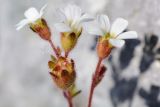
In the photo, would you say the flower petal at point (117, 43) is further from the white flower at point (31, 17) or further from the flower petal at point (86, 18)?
the white flower at point (31, 17)

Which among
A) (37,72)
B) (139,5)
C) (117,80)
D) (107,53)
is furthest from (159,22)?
(37,72)

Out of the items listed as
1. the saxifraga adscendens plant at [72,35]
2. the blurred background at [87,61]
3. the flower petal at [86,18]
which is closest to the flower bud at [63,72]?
the saxifraga adscendens plant at [72,35]

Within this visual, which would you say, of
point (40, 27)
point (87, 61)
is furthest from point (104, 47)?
point (87, 61)

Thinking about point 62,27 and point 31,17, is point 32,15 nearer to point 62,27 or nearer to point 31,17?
point 31,17

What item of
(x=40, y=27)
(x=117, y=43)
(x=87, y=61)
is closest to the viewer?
(x=117, y=43)

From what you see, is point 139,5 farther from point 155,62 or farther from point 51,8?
point 51,8
